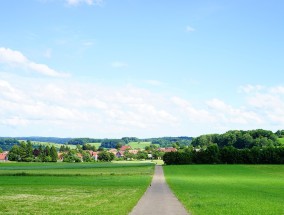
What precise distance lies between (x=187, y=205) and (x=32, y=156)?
177m

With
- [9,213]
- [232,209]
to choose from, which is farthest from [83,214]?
[232,209]

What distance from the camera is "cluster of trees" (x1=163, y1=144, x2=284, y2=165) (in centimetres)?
14238

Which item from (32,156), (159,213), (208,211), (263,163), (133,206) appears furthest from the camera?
(32,156)

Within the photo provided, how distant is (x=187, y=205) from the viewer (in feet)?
102

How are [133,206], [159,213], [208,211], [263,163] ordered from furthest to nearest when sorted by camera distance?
[263,163] < [133,206] < [208,211] < [159,213]

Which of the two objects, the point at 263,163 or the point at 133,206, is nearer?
the point at 133,206

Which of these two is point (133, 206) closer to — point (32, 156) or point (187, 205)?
point (187, 205)

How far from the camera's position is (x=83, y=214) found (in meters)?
26.0

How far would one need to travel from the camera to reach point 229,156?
147375 millimetres

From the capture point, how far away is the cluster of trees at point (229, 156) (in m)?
142

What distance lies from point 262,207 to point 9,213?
61.4 ft

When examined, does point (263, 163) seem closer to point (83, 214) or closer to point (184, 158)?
point (184, 158)

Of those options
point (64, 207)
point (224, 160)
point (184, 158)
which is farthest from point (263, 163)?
point (64, 207)

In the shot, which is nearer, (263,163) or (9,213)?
(9,213)
